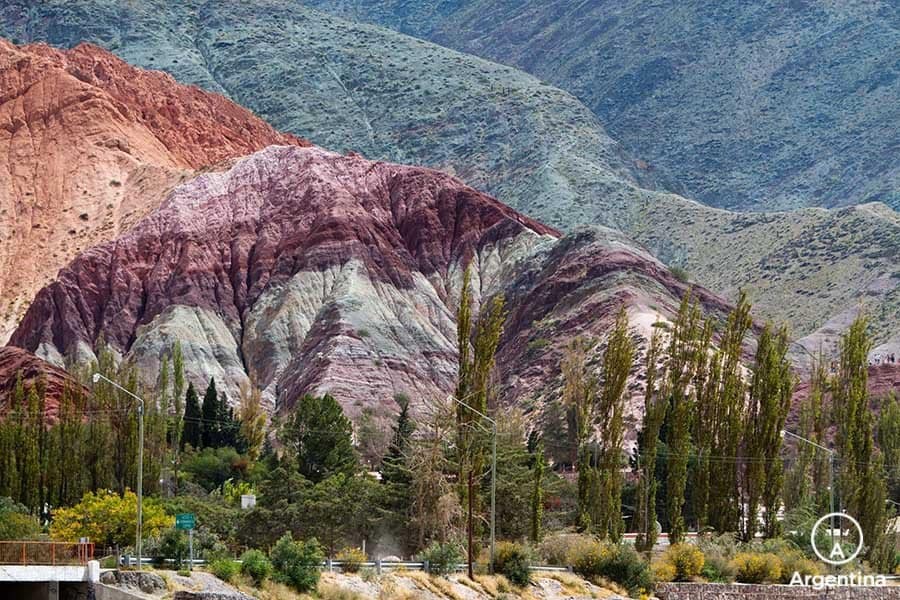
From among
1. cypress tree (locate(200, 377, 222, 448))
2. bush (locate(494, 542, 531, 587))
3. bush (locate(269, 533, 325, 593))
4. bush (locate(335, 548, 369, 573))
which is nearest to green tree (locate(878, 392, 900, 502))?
bush (locate(494, 542, 531, 587))

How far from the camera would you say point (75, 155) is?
176 metres

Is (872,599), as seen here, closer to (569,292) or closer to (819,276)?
(569,292)

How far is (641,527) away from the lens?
2830 inches

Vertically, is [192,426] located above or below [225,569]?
above

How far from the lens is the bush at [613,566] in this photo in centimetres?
6400

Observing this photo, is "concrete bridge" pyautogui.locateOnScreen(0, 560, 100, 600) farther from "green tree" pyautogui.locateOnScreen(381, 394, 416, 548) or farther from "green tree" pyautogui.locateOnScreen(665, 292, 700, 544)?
"green tree" pyautogui.locateOnScreen(665, 292, 700, 544)

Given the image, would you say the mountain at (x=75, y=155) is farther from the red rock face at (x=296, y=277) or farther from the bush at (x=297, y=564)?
the bush at (x=297, y=564)

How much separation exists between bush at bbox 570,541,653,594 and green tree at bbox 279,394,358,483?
2585 centimetres

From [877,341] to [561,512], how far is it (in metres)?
80.3

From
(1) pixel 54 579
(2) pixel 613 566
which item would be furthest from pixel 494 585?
(1) pixel 54 579

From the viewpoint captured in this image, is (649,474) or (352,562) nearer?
(352,562)

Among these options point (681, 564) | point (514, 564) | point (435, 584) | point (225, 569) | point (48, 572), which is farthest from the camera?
point (681, 564)

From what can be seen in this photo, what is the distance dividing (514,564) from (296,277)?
93543 millimetres

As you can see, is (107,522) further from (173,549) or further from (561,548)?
(561,548)
